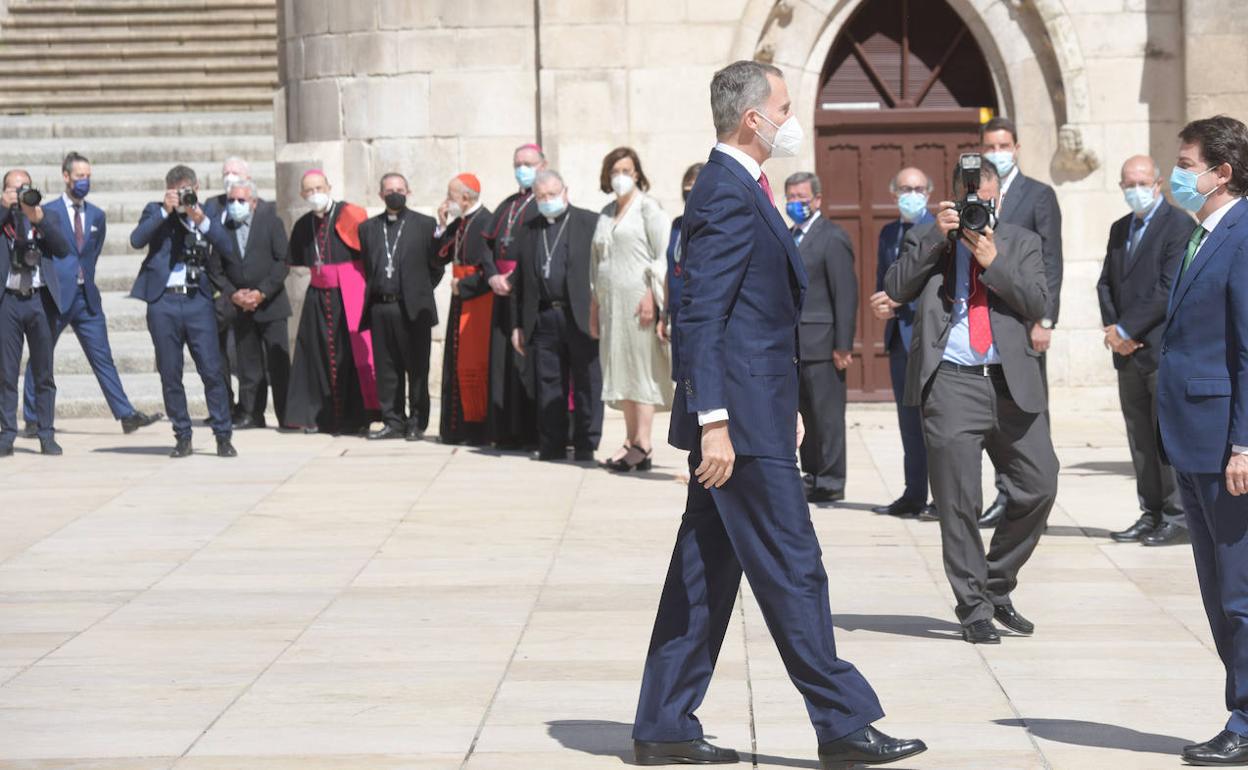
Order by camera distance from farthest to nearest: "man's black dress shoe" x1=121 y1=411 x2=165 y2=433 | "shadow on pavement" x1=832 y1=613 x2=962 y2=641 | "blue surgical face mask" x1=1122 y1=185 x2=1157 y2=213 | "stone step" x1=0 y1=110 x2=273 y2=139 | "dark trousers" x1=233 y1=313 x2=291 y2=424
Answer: "stone step" x1=0 y1=110 x2=273 y2=139, "dark trousers" x1=233 y1=313 x2=291 y2=424, "man's black dress shoe" x1=121 y1=411 x2=165 y2=433, "blue surgical face mask" x1=1122 y1=185 x2=1157 y2=213, "shadow on pavement" x1=832 y1=613 x2=962 y2=641

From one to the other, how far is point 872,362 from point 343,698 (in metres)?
9.69

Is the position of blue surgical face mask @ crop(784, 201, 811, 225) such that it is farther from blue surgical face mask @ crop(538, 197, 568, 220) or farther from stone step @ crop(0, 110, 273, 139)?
stone step @ crop(0, 110, 273, 139)

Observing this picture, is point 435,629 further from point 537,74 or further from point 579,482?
A: point 537,74

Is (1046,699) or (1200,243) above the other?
(1200,243)

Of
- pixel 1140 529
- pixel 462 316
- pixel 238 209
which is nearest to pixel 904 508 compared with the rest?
pixel 1140 529

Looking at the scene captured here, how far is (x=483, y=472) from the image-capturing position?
39.7 ft

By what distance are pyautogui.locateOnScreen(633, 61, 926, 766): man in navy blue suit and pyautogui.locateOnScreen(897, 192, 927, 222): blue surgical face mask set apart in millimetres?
4054

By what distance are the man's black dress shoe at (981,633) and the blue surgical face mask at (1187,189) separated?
1.85 m

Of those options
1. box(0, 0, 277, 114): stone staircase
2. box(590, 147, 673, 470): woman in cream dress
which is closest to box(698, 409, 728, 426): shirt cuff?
box(590, 147, 673, 470): woman in cream dress

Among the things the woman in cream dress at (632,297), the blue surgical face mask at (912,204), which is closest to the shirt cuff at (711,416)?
the blue surgical face mask at (912,204)

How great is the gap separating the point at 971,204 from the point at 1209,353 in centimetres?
153

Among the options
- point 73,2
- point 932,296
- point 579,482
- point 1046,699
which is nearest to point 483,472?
point 579,482

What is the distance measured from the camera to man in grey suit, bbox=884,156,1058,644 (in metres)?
7.18

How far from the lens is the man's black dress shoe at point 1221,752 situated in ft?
17.7
